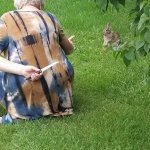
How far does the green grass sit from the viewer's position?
4.29m

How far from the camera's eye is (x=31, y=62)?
15.3 ft

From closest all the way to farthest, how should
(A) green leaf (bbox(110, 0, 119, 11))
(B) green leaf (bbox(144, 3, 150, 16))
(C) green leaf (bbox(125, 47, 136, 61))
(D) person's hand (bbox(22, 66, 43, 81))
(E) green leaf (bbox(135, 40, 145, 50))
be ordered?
1. (B) green leaf (bbox(144, 3, 150, 16))
2. (E) green leaf (bbox(135, 40, 145, 50))
3. (C) green leaf (bbox(125, 47, 136, 61))
4. (A) green leaf (bbox(110, 0, 119, 11))
5. (D) person's hand (bbox(22, 66, 43, 81))

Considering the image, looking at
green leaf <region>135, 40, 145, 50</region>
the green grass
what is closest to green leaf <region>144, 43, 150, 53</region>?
green leaf <region>135, 40, 145, 50</region>

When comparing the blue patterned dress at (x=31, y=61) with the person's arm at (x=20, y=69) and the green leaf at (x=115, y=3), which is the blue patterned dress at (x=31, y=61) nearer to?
the person's arm at (x=20, y=69)

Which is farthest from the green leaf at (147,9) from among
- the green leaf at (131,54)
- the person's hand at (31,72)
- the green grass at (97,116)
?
the person's hand at (31,72)

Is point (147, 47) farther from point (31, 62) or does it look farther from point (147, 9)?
point (31, 62)

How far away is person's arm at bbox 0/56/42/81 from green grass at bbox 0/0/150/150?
0.41 metres

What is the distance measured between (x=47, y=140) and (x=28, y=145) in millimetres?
156

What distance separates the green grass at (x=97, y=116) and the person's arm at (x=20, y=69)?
412 millimetres

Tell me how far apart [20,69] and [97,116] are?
0.80 meters

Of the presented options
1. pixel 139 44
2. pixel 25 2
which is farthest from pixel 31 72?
pixel 139 44

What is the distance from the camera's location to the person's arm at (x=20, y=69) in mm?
4496

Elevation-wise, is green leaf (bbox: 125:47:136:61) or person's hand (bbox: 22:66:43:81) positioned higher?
green leaf (bbox: 125:47:136:61)

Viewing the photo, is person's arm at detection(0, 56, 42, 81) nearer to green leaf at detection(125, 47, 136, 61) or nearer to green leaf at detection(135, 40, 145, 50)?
green leaf at detection(125, 47, 136, 61)
